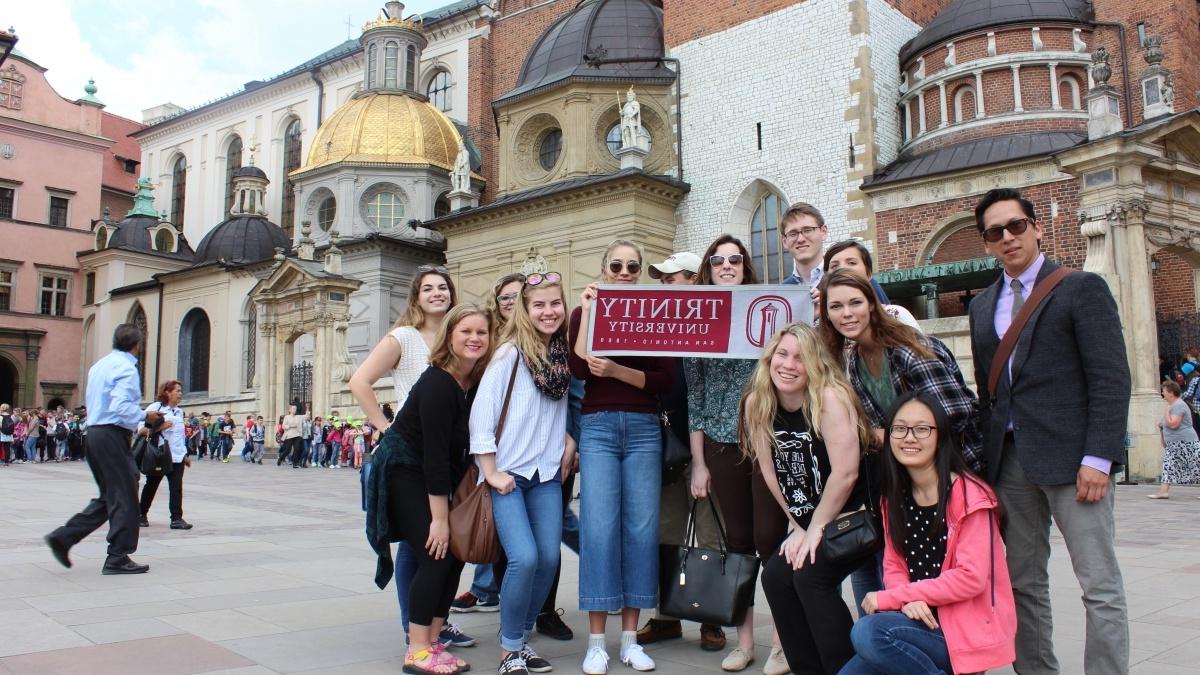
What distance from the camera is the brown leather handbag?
4473mm

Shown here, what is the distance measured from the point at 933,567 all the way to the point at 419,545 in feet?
7.59

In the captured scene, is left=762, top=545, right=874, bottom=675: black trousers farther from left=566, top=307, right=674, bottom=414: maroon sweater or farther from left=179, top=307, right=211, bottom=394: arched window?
left=179, top=307, right=211, bottom=394: arched window

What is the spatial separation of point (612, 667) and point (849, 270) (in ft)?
7.25

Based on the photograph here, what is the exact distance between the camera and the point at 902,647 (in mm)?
3590

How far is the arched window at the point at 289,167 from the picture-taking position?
45.7 meters

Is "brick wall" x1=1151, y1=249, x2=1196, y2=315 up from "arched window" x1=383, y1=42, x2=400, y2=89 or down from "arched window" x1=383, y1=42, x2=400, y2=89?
down

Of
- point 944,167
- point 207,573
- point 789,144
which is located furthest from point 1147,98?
point 207,573

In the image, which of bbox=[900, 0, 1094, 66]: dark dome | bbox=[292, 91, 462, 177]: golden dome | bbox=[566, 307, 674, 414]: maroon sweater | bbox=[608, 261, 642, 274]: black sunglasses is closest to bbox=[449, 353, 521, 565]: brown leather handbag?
bbox=[566, 307, 674, 414]: maroon sweater

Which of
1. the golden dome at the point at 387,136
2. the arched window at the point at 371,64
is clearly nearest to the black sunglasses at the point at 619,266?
the golden dome at the point at 387,136

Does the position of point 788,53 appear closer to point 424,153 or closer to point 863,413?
point 424,153

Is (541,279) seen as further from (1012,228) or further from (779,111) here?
(779,111)

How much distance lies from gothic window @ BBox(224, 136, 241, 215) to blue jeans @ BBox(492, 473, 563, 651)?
49.1 m

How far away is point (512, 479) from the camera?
14.8 feet

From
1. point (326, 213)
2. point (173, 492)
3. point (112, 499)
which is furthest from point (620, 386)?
point (326, 213)
